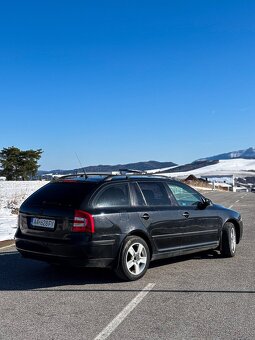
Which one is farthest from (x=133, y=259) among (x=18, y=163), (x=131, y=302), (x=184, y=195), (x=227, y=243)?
(x=18, y=163)

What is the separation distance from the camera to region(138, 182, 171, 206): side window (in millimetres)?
7385

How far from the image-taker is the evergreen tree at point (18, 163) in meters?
67.7

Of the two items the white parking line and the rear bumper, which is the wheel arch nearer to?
the rear bumper

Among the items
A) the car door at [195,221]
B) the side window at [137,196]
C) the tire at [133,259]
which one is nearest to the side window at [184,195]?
the car door at [195,221]

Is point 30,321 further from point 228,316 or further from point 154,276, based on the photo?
point 154,276

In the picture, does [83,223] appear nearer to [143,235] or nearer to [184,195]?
[143,235]

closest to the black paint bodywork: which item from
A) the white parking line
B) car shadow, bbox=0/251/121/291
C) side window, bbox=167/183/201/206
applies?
side window, bbox=167/183/201/206

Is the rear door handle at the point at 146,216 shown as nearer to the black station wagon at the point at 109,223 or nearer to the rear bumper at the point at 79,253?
the black station wagon at the point at 109,223

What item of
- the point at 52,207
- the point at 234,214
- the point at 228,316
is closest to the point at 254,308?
the point at 228,316

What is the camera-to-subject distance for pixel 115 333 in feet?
14.7

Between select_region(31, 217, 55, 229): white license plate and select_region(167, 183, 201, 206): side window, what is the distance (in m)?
2.33

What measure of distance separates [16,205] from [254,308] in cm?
1595

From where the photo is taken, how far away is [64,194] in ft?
22.3

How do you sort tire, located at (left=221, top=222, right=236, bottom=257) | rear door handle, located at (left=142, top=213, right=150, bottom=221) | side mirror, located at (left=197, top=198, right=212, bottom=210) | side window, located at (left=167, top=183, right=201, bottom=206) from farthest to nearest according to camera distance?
tire, located at (left=221, top=222, right=236, bottom=257), side mirror, located at (left=197, top=198, right=212, bottom=210), side window, located at (left=167, top=183, right=201, bottom=206), rear door handle, located at (left=142, top=213, right=150, bottom=221)
